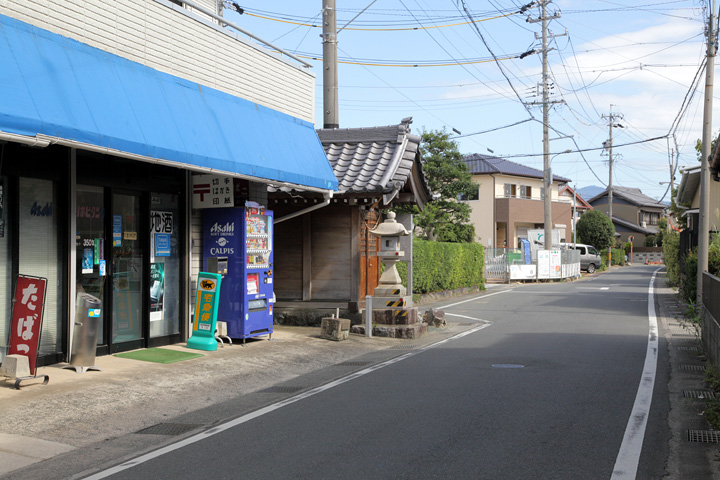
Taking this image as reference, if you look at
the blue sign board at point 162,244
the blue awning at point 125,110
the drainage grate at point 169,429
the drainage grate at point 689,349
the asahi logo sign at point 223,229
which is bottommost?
the drainage grate at point 169,429

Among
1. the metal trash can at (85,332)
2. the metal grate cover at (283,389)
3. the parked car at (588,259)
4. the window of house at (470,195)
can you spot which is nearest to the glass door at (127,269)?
the metal trash can at (85,332)

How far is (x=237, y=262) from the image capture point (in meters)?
12.6

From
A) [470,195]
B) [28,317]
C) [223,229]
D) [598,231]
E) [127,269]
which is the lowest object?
[28,317]

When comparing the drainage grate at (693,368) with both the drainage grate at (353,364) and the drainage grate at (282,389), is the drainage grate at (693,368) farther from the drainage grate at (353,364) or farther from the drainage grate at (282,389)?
the drainage grate at (282,389)

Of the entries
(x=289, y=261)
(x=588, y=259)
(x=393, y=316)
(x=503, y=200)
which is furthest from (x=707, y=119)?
(x=503, y=200)

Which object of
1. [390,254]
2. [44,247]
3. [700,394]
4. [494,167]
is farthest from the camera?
[494,167]

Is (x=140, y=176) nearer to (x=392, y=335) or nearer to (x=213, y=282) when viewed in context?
(x=213, y=282)

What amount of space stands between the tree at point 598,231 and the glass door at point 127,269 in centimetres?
5856

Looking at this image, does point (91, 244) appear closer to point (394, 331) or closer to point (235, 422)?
point (235, 422)

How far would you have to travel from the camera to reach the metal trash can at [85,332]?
9453 mm

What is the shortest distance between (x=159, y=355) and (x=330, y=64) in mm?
10695

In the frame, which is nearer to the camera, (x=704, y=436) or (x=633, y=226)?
(x=704, y=436)

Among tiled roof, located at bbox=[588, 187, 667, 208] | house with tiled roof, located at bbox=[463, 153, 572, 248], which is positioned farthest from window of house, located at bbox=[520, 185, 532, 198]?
tiled roof, located at bbox=[588, 187, 667, 208]

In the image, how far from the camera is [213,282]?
1185 centimetres
